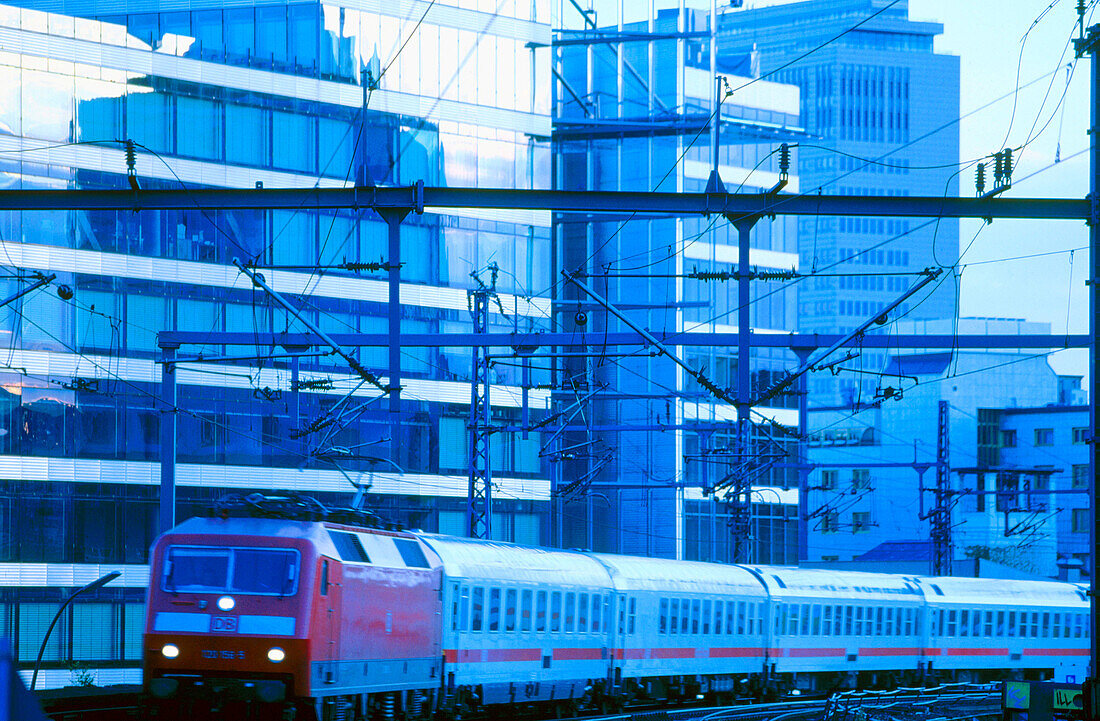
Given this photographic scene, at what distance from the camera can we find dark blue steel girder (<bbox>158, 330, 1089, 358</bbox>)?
28.0 meters

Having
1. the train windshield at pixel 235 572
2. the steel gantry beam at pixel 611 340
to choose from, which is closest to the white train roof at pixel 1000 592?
the steel gantry beam at pixel 611 340

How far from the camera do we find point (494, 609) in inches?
1039

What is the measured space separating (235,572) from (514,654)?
8.68m

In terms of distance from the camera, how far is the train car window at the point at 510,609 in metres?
27.0

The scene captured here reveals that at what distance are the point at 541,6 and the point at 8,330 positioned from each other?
2267cm

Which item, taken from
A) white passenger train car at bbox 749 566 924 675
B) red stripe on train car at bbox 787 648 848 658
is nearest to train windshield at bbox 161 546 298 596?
white passenger train car at bbox 749 566 924 675

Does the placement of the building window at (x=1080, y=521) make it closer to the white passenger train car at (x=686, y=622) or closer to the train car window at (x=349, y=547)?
the white passenger train car at (x=686, y=622)

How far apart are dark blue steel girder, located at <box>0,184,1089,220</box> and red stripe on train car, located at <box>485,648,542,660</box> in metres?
8.07

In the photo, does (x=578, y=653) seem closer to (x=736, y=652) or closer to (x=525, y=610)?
(x=525, y=610)

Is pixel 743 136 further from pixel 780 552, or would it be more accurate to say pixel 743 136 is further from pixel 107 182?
pixel 107 182

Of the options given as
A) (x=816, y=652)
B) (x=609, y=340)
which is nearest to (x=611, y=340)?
(x=609, y=340)

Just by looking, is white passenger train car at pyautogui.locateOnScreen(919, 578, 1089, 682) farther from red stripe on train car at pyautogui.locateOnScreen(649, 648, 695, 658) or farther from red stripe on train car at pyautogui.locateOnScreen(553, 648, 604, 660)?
red stripe on train car at pyautogui.locateOnScreen(553, 648, 604, 660)

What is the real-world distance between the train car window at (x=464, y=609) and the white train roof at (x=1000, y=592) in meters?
23.0

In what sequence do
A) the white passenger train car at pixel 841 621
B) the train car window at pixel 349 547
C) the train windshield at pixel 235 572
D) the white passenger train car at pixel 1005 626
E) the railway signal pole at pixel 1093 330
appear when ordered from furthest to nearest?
the white passenger train car at pixel 1005 626, the white passenger train car at pixel 841 621, the train car window at pixel 349 547, the train windshield at pixel 235 572, the railway signal pole at pixel 1093 330
